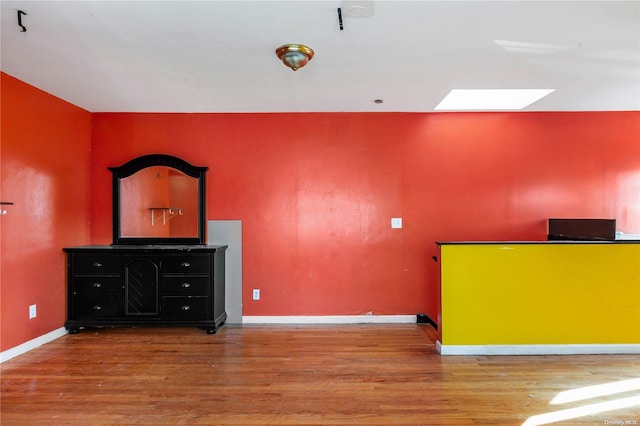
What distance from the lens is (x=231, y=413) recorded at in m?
2.20

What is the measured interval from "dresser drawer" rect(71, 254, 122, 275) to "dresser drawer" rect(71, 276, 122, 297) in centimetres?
6

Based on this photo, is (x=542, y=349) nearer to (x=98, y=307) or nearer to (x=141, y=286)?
(x=141, y=286)

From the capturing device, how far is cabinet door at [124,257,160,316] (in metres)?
3.66

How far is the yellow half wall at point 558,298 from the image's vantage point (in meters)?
3.09

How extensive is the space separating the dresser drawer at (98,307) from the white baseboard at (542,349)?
311 centimetres

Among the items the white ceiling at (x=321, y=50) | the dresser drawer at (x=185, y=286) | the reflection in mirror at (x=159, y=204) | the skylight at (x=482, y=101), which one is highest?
the skylight at (x=482, y=101)

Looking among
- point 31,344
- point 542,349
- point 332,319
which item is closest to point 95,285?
point 31,344

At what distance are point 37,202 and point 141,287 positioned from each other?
3.92ft

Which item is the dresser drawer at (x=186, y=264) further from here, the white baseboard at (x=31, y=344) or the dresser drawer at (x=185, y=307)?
the white baseboard at (x=31, y=344)

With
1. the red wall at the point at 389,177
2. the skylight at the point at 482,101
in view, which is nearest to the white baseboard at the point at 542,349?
the red wall at the point at 389,177

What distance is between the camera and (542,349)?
3088 mm

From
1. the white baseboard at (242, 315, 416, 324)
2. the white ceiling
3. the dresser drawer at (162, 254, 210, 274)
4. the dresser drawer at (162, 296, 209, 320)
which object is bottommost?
the white baseboard at (242, 315, 416, 324)

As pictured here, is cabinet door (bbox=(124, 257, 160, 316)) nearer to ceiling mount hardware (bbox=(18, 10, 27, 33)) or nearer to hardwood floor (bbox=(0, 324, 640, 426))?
hardwood floor (bbox=(0, 324, 640, 426))

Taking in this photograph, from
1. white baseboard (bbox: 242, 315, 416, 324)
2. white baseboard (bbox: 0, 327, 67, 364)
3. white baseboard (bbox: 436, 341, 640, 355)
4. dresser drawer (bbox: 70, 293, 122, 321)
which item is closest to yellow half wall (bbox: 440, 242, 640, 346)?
white baseboard (bbox: 436, 341, 640, 355)
